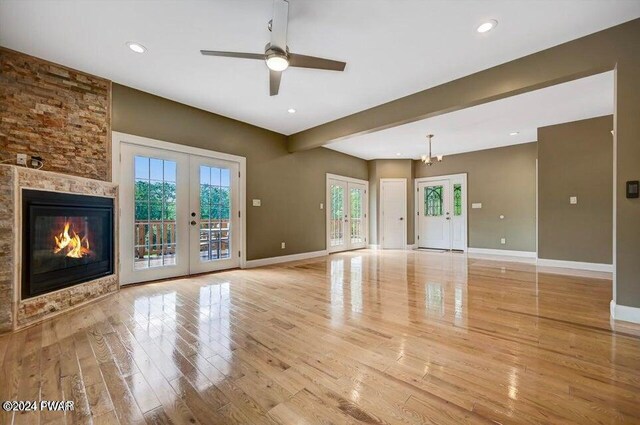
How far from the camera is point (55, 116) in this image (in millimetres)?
3215

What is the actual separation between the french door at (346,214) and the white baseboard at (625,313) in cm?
529

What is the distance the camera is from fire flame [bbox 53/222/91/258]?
2873mm

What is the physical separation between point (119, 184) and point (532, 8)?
203 inches

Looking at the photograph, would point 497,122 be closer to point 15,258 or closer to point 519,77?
point 519,77

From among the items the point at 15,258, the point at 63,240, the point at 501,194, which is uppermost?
the point at 501,194

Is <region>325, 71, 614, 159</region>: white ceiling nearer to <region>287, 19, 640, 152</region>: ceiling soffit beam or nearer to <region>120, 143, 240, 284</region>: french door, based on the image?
<region>287, 19, 640, 152</region>: ceiling soffit beam

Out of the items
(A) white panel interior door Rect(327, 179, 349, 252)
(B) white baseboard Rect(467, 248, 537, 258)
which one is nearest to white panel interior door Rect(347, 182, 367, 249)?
(A) white panel interior door Rect(327, 179, 349, 252)

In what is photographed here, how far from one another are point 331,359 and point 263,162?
443cm

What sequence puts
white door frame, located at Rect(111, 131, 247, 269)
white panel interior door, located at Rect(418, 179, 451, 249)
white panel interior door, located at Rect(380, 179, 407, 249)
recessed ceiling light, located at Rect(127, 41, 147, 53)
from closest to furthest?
1. recessed ceiling light, located at Rect(127, 41, 147, 53)
2. white door frame, located at Rect(111, 131, 247, 269)
3. white panel interior door, located at Rect(418, 179, 451, 249)
4. white panel interior door, located at Rect(380, 179, 407, 249)

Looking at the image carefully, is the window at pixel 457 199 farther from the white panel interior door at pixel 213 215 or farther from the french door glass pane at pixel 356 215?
the white panel interior door at pixel 213 215

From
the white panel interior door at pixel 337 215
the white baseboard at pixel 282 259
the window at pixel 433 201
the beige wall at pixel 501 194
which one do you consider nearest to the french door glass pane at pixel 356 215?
the white panel interior door at pixel 337 215

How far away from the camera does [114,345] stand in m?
2.10

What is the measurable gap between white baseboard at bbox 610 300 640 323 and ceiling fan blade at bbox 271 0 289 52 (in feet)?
13.3

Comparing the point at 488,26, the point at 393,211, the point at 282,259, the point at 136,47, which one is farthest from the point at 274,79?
the point at 393,211
